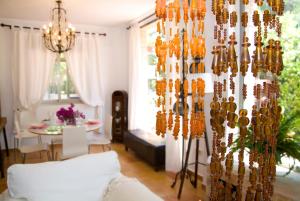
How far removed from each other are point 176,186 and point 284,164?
4.93ft

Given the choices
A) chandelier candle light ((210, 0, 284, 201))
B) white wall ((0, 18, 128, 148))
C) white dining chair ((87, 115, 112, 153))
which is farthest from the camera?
white wall ((0, 18, 128, 148))

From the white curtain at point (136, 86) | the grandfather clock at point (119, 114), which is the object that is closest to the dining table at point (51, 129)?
the white curtain at point (136, 86)

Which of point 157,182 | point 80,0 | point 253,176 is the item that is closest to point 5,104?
point 80,0

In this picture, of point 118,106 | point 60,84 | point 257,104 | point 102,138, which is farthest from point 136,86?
point 257,104

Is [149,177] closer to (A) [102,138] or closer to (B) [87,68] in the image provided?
(A) [102,138]

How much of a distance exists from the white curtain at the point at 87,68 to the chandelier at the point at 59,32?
1.82 ft

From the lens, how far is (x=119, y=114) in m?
5.57

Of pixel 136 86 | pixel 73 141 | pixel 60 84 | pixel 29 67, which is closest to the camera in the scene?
pixel 73 141

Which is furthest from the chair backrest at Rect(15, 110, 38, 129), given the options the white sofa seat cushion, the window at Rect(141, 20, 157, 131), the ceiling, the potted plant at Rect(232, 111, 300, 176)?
the potted plant at Rect(232, 111, 300, 176)

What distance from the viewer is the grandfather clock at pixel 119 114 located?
5.52 m

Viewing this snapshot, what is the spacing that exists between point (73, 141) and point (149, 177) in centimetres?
119

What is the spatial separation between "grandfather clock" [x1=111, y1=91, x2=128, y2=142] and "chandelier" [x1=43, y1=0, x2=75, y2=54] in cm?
152

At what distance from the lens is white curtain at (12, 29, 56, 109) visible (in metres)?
4.88

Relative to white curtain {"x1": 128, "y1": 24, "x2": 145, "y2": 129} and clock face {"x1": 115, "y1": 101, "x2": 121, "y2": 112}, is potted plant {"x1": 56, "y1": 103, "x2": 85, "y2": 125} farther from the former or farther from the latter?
clock face {"x1": 115, "y1": 101, "x2": 121, "y2": 112}
